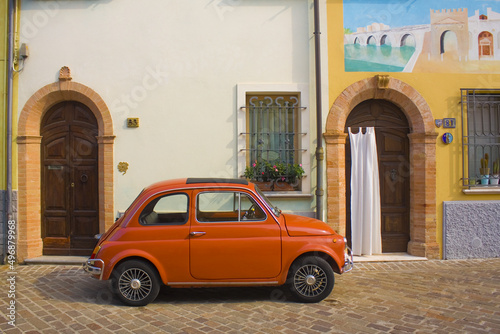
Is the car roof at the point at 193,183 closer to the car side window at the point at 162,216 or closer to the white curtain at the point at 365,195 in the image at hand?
the car side window at the point at 162,216

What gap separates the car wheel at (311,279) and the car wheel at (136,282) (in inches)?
70.7

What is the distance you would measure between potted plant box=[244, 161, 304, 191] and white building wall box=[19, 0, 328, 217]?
0.28 m

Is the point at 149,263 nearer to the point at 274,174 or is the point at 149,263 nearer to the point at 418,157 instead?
the point at 274,174

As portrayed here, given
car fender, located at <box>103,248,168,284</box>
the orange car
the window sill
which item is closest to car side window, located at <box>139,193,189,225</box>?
the orange car

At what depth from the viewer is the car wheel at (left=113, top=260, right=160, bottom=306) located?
5352 mm

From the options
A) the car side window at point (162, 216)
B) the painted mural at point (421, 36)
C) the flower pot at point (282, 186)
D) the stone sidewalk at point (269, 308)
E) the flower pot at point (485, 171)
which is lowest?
the stone sidewalk at point (269, 308)

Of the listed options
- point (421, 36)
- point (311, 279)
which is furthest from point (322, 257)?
point (421, 36)

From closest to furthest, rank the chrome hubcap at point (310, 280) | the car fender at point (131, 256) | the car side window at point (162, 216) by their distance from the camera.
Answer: the car fender at point (131, 256) < the chrome hubcap at point (310, 280) < the car side window at point (162, 216)

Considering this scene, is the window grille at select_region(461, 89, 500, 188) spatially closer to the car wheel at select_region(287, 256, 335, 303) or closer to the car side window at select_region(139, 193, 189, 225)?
the car wheel at select_region(287, 256, 335, 303)

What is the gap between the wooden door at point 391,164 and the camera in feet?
27.1

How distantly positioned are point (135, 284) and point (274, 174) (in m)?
3.44

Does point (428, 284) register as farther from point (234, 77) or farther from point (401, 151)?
point (234, 77)

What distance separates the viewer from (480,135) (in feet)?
27.0

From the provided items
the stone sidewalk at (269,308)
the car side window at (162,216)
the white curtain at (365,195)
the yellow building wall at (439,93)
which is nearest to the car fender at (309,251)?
the stone sidewalk at (269,308)
